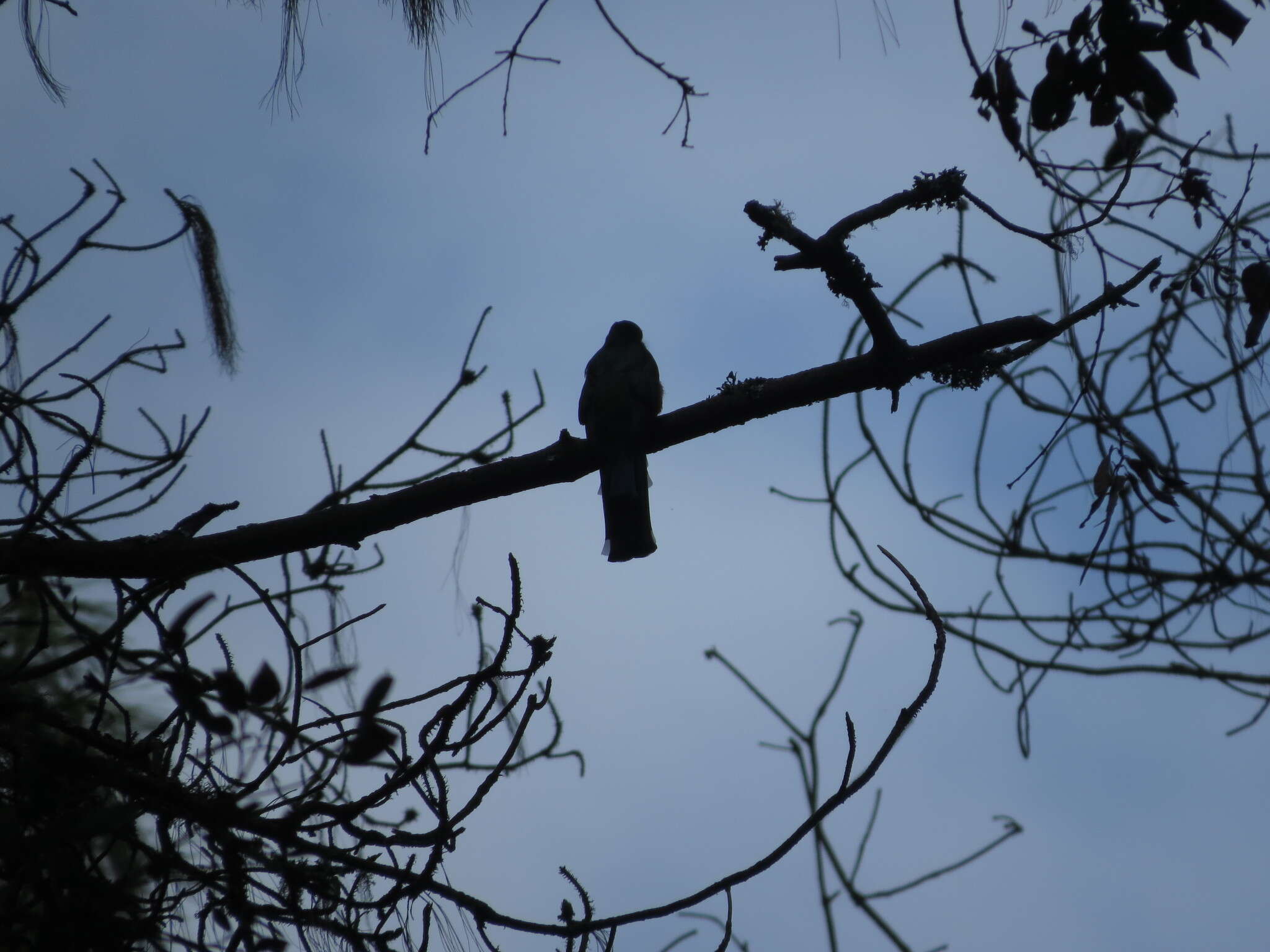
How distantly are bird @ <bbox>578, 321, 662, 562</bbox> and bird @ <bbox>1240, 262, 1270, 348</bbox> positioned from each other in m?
1.88

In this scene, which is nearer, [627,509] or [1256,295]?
[1256,295]

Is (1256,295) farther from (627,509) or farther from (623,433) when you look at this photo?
(627,509)

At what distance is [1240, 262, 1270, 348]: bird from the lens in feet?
9.04

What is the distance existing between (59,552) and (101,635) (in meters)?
0.72

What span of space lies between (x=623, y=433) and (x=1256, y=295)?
2.05 metres

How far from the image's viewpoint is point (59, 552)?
2.95 m

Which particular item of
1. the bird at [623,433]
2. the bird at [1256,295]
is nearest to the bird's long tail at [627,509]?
the bird at [623,433]

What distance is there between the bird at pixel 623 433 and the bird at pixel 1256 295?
74.0 inches

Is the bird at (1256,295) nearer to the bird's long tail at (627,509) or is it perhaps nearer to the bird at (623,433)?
the bird at (623,433)

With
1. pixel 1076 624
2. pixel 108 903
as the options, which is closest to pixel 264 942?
pixel 108 903

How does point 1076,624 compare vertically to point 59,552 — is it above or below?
above

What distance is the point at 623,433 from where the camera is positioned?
4145 mm

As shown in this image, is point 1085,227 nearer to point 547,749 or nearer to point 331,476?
point 547,749

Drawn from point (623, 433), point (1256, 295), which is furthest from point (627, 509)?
point (1256, 295)
